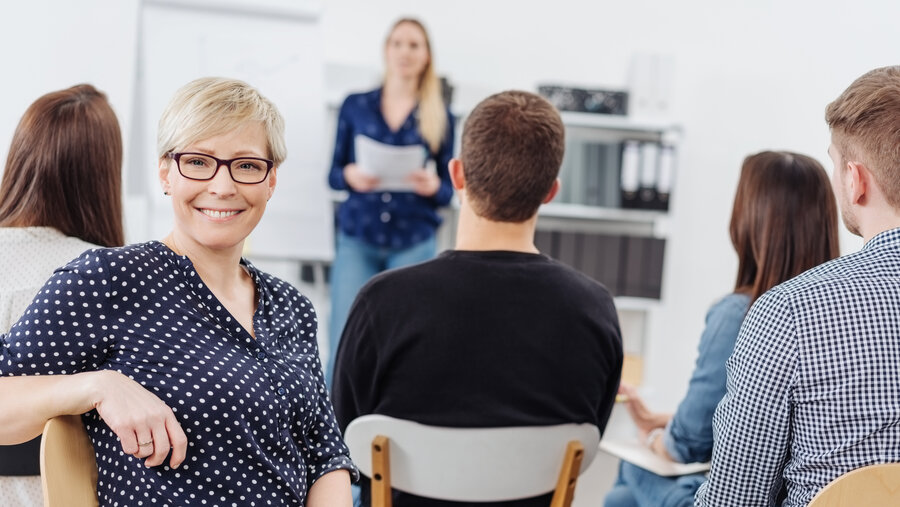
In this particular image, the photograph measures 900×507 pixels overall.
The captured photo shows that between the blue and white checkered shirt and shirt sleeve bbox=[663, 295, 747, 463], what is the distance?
0.59m

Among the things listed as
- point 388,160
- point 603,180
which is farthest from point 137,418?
point 603,180

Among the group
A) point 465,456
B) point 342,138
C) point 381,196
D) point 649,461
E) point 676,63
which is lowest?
→ point 649,461

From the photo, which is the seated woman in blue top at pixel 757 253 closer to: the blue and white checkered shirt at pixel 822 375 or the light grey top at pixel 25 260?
the blue and white checkered shirt at pixel 822 375

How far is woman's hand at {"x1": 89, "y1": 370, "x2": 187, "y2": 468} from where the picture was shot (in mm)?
1098

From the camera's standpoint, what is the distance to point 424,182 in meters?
3.42

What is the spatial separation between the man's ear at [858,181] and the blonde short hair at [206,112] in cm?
92

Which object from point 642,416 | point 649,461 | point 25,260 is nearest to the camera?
point 25,260

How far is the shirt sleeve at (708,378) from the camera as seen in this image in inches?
75.3

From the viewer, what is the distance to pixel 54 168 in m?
1.70

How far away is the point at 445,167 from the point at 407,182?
0.65ft

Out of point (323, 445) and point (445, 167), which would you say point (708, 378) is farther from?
point (445, 167)

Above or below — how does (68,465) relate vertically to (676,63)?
below

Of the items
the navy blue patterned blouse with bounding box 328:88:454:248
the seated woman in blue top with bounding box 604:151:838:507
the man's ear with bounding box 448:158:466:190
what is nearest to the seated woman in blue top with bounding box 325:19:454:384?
the navy blue patterned blouse with bounding box 328:88:454:248

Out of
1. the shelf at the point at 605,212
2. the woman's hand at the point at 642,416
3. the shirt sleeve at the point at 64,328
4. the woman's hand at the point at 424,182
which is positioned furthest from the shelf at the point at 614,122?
the shirt sleeve at the point at 64,328
